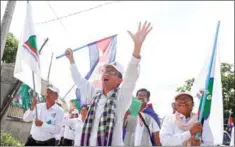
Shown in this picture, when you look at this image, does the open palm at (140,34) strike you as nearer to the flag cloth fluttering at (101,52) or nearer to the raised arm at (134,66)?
the raised arm at (134,66)

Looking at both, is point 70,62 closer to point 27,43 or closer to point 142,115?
point 142,115

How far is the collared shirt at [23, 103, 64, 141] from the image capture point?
598 centimetres

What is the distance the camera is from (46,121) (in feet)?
19.9

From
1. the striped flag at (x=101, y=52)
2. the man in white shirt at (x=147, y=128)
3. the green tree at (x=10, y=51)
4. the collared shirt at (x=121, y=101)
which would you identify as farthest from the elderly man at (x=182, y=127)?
the green tree at (x=10, y=51)

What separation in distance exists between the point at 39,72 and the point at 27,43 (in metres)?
0.49

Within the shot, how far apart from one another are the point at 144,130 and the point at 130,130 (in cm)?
21

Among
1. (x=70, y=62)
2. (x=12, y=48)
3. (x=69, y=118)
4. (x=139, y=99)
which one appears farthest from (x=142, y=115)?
(x=12, y=48)

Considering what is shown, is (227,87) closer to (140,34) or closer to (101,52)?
(101,52)

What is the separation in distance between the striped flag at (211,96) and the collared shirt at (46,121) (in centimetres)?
204

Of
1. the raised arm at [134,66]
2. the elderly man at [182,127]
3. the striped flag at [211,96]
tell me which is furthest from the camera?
the striped flag at [211,96]

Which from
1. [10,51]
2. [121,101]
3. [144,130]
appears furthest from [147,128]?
[10,51]

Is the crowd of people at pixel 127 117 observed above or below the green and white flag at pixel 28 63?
below

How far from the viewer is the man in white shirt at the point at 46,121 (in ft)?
19.6

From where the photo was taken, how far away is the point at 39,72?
5840 mm
